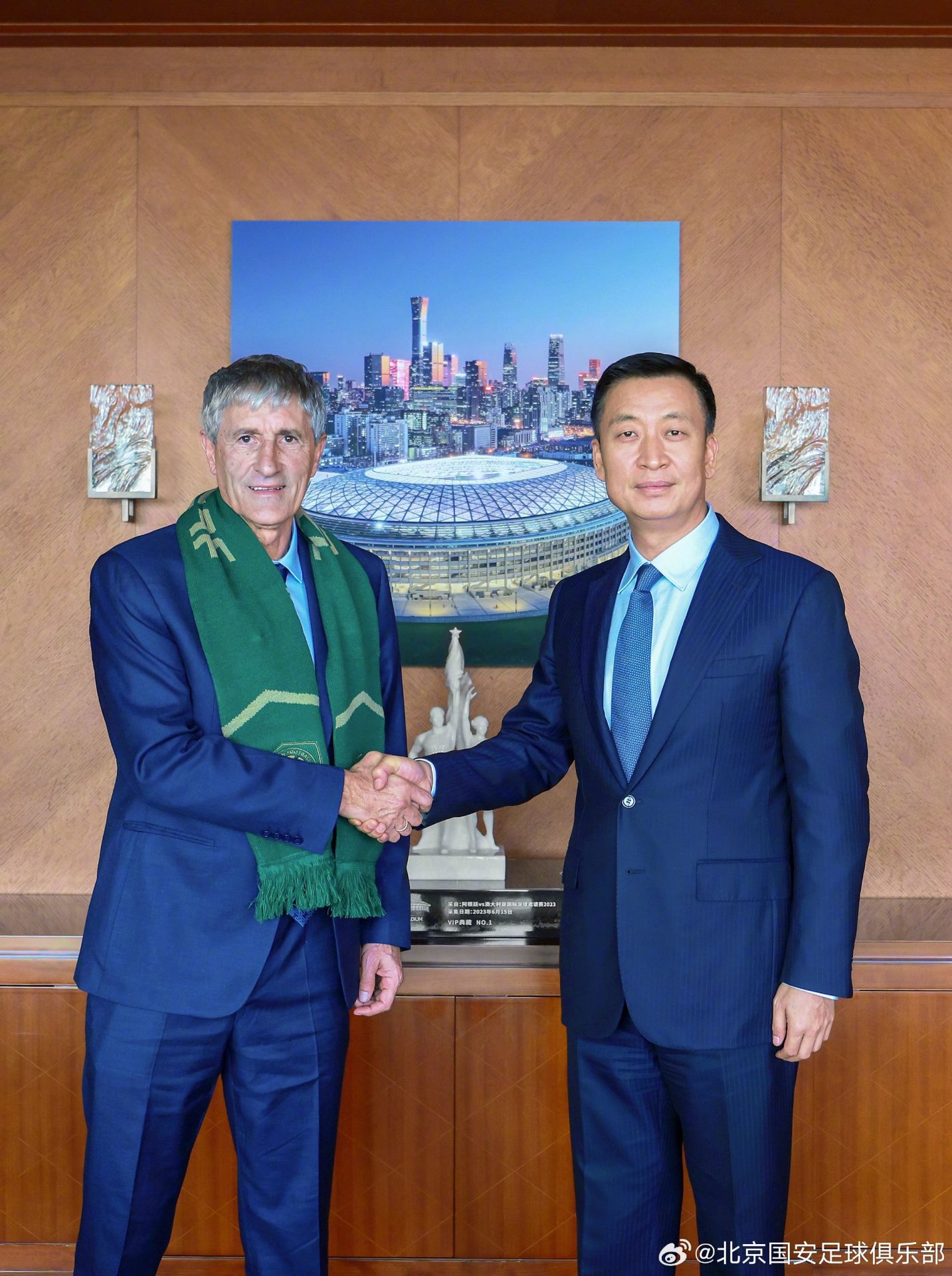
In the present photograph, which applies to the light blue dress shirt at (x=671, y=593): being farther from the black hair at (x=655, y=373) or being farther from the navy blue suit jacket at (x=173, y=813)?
the navy blue suit jacket at (x=173, y=813)

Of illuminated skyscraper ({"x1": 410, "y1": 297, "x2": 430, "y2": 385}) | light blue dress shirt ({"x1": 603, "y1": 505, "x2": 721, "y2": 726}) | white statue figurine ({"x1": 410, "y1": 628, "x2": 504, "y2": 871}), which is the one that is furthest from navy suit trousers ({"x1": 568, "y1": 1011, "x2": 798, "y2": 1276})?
illuminated skyscraper ({"x1": 410, "y1": 297, "x2": 430, "y2": 385})

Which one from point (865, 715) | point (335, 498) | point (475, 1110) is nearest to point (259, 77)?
point (335, 498)

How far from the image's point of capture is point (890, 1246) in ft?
8.04

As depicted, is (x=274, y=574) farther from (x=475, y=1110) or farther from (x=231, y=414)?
(x=475, y=1110)

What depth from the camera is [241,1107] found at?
5.74 ft

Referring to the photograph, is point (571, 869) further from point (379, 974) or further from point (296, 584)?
point (296, 584)

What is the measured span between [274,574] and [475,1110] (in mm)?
1378

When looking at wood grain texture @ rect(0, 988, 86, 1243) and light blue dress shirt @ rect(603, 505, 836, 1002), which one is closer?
light blue dress shirt @ rect(603, 505, 836, 1002)

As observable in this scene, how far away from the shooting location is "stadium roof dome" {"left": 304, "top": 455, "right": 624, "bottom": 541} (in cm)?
307

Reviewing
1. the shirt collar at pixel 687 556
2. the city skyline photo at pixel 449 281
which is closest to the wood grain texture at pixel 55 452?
the city skyline photo at pixel 449 281

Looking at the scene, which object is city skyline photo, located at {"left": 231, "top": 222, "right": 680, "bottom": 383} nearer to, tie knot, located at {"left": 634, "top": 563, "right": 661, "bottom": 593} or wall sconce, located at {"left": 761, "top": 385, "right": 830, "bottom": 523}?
wall sconce, located at {"left": 761, "top": 385, "right": 830, "bottom": 523}

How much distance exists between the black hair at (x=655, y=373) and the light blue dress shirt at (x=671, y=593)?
0.60 feet

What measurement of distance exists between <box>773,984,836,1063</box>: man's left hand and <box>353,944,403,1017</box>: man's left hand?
668 millimetres

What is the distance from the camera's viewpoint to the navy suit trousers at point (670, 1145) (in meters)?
1.64
